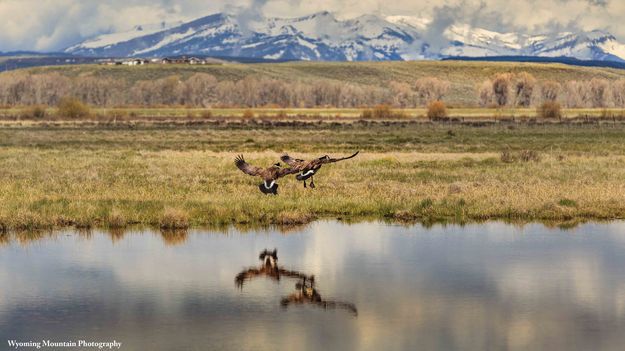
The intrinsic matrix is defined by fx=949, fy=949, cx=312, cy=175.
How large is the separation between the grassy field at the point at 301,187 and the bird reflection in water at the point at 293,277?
15.4 ft

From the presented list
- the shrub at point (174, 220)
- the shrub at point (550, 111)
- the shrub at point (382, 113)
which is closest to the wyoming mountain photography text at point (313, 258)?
the shrub at point (174, 220)

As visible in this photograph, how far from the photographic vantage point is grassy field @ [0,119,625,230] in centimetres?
2530

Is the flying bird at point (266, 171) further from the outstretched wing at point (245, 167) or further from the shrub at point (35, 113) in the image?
the shrub at point (35, 113)

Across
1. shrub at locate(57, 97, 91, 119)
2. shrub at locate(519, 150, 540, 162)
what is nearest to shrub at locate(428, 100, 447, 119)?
A: shrub at locate(57, 97, 91, 119)

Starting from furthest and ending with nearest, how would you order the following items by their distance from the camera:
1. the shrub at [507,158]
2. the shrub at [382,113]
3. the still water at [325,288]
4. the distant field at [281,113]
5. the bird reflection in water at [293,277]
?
the shrub at [382,113]
the distant field at [281,113]
the shrub at [507,158]
the bird reflection in water at [293,277]
the still water at [325,288]

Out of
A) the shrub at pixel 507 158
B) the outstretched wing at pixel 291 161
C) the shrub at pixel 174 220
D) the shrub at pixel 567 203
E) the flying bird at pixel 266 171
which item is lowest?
the shrub at pixel 174 220

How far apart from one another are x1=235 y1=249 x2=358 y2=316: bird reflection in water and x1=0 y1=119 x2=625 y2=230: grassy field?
4703mm

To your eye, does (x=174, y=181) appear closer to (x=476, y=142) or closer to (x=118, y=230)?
(x=118, y=230)

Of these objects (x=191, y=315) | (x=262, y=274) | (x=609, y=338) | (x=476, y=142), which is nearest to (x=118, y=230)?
(x=262, y=274)

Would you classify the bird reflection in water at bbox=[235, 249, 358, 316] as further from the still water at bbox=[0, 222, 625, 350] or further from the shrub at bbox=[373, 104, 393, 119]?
the shrub at bbox=[373, 104, 393, 119]

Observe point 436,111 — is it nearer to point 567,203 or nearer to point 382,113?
point 382,113

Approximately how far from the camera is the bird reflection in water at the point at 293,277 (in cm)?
1646

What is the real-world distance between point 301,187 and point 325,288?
1274 centimetres

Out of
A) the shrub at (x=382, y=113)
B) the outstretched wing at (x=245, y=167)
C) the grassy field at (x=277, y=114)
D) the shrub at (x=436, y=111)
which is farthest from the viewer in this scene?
the shrub at (x=382, y=113)
